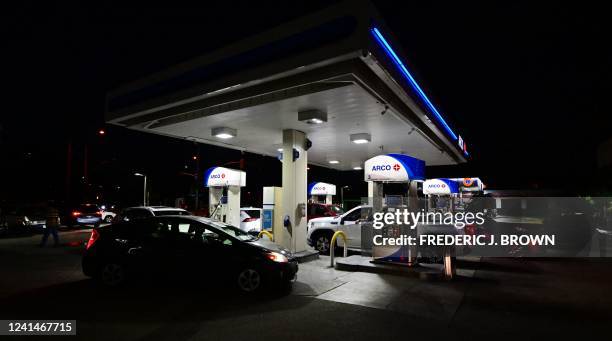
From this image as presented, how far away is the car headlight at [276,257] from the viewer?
21.6ft

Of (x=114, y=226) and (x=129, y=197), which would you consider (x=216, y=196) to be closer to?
(x=114, y=226)

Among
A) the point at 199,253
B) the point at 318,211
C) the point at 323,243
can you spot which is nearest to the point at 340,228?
the point at 323,243

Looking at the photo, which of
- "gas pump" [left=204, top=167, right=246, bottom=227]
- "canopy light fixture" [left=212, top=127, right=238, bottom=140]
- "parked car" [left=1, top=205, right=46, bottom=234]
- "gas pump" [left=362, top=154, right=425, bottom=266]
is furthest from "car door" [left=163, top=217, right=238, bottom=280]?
"parked car" [left=1, top=205, right=46, bottom=234]

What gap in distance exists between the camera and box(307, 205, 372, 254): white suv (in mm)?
11625

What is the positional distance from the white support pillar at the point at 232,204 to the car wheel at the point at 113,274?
257 inches

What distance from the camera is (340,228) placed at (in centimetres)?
1180

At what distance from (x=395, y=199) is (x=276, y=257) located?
396 centimetres

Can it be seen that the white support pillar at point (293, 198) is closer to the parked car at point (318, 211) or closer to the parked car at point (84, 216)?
the parked car at point (318, 211)

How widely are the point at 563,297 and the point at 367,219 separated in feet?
17.7

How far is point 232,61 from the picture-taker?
7.70 meters

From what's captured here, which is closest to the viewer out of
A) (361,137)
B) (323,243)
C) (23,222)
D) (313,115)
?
(313,115)

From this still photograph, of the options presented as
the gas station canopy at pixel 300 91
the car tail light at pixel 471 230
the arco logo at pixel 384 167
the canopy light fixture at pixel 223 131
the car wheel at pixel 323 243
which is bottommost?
the car wheel at pixel 323 243

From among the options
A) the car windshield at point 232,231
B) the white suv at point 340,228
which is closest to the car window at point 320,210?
the white suv at point 340,228

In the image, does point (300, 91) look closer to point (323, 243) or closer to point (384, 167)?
point (384, 167)
